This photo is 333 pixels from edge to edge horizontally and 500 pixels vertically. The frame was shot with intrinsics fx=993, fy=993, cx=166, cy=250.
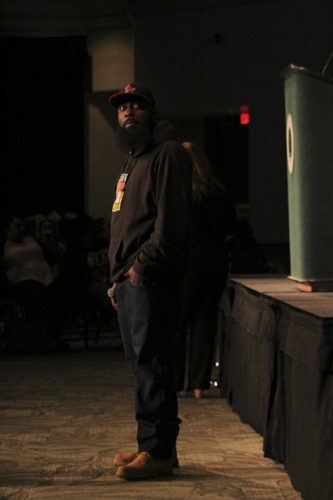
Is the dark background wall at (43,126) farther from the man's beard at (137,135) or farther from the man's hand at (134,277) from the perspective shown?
the man's hand at (134,277)

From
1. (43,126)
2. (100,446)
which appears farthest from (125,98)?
(43,126)

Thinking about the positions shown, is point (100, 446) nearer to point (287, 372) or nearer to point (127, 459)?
point (127, 459)

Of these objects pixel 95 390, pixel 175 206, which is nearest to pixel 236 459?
pixel 175 206

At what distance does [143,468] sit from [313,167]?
1.34 meters

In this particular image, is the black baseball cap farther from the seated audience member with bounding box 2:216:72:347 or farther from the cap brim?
the seated audience member with bounding box 2:216:72:347

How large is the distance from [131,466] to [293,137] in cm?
145

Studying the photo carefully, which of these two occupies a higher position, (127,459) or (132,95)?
(132,95)

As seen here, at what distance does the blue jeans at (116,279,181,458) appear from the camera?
3.59 metres

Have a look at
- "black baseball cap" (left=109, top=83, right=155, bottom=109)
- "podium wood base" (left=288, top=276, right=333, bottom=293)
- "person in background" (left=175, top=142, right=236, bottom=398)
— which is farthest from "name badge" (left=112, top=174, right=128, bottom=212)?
"person in background" (left=175, top=142, right=236, bottom=398)

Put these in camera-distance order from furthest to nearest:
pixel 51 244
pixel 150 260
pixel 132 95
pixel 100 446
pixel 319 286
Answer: pixel 51 244
pixel 100 446
pixel 319 286
pixel 132 95
pixel 150 260

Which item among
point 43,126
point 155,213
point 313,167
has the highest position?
point 43,126

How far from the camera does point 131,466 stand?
3.66 m

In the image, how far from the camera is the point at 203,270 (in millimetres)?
5691

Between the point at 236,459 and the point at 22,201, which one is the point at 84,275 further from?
the point at 236,459
